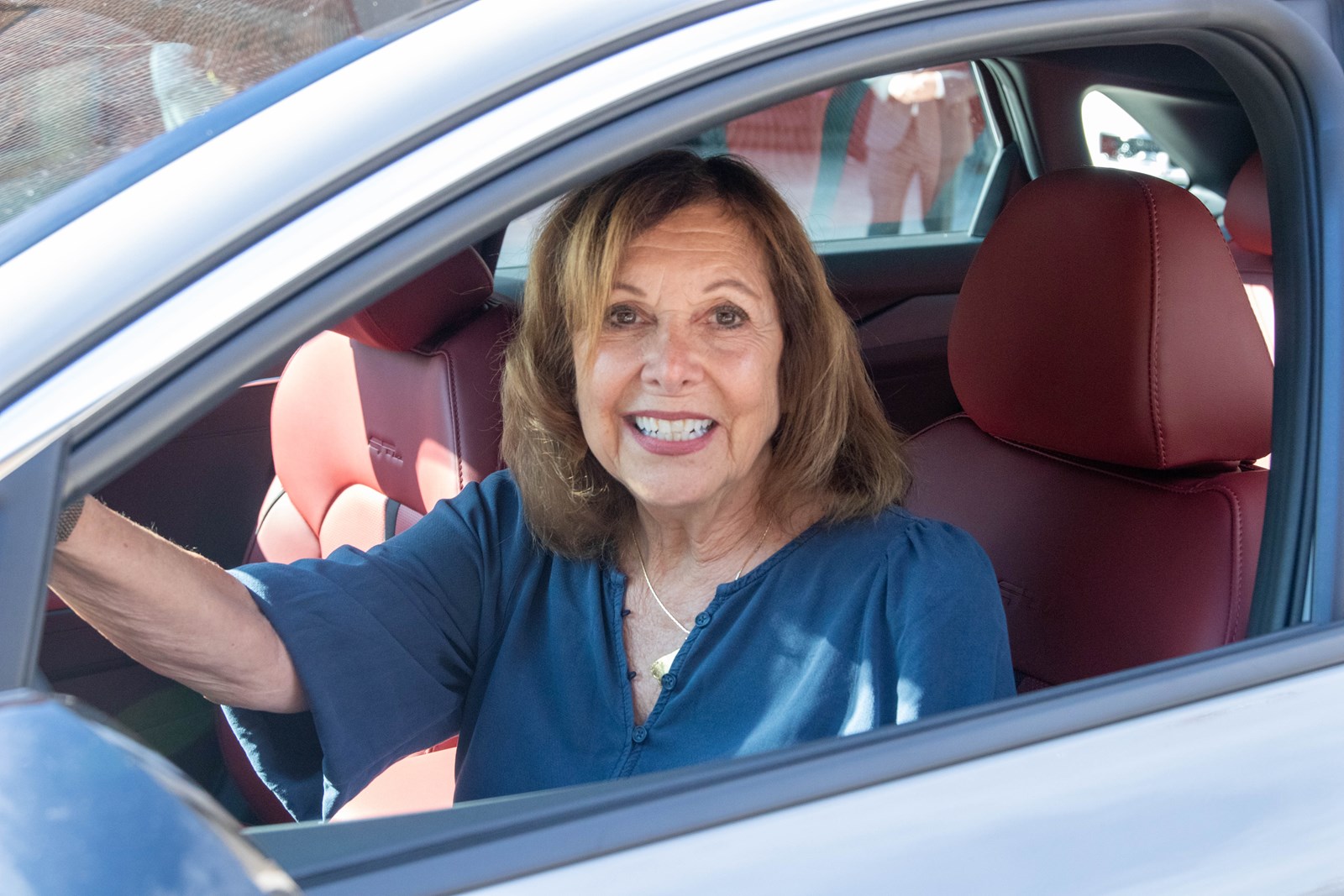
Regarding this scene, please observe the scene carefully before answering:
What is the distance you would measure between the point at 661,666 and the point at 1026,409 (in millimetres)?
662

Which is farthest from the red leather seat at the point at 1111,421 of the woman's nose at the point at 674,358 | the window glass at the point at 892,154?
the window glass at the point at 892,154

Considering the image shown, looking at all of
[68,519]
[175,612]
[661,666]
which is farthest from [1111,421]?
[68,519]

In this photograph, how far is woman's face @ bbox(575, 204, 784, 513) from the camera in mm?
1598

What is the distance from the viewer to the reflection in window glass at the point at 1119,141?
3.00 meters

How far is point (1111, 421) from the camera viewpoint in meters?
1.70

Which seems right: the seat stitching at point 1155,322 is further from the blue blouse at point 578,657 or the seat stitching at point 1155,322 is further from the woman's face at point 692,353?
the woman's face at point 692,353

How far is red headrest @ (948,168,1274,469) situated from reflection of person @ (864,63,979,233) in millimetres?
2175

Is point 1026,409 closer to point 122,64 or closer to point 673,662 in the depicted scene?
point 673,662

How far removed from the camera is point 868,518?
63.0 inches

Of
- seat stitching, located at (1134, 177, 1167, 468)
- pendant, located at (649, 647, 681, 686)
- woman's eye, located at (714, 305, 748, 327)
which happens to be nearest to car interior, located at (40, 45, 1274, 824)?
seat stitching, located at (1134, 177, 1167, 468)

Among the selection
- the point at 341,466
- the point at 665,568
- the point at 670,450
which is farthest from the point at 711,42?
the point at 341,466

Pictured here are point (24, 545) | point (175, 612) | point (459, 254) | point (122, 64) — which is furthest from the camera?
point (175, 612)

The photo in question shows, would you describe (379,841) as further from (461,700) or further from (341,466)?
(341,466)

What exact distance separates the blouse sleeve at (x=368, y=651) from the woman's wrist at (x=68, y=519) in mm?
469
